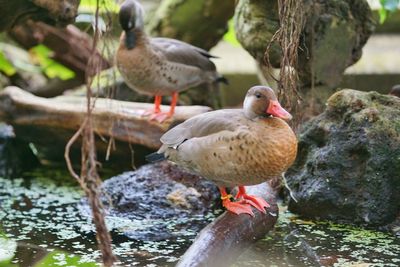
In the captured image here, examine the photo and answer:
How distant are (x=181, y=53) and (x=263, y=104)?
59.0 inches

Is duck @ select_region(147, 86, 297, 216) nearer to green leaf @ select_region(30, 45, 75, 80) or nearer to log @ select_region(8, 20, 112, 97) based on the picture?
log @ select_region(8, 20, 112, 97)

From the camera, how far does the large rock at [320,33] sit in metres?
4.04

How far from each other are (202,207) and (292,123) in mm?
670

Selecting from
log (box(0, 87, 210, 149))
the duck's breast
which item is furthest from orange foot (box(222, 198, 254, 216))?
log (box(0, 87, 210, 149))

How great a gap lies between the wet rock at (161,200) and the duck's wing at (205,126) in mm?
484

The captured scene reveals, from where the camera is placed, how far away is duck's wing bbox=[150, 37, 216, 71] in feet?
13.9

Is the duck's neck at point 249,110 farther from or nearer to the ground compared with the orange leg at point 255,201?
farther from the ground

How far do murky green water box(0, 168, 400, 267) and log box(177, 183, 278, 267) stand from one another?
0.09 meters

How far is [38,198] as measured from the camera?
13.4 ft

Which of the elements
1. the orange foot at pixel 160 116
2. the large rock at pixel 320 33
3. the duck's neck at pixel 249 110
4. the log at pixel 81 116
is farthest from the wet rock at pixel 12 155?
the duck's neck at pixel 249 110

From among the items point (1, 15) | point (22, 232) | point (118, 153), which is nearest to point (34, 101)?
point (118, 153)

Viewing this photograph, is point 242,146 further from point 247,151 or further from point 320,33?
point 320,33

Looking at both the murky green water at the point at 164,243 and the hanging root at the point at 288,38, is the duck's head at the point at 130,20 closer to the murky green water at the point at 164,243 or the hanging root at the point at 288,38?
the murky green water at the point at 164,243

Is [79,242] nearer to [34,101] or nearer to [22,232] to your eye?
[22,232]
